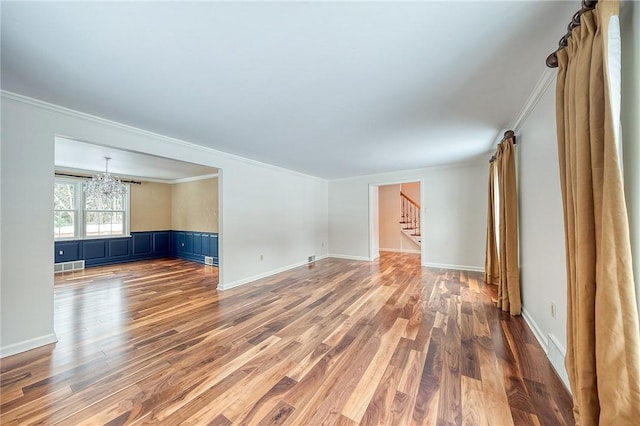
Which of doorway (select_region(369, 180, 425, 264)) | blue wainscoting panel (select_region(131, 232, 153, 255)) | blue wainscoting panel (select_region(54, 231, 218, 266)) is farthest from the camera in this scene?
doorway (select_region(369, 180, 425, 264))

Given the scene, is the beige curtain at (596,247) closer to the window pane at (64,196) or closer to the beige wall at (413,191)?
the beige wall at (413,191)

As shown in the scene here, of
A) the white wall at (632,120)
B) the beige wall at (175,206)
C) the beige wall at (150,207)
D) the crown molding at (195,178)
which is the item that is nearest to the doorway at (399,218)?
the crown molding at (195,178)

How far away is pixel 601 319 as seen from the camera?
103 cm

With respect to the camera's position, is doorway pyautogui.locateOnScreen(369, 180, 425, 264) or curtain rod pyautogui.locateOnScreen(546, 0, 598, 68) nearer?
curtain rod pyautogui.locateOnScreen(546, 0, 598, 68)

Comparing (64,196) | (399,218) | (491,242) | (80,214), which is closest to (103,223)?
(80,214)

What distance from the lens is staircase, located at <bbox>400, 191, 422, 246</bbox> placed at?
25.8 feet

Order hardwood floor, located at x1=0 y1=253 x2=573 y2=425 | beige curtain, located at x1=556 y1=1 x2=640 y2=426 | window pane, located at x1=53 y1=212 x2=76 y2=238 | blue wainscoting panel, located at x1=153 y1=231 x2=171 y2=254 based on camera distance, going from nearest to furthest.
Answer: beige curtain, located at x1=556 y1=1 x2=640 y2=426 → hardwood floor, located at x1=0 y1=253 x2=573 y2=425 → window pane, located at x1=53 y1=212 x2=76 y2=238 → blue wainscoting panel, located at x1=153 y1=231 x2=171 y2=254

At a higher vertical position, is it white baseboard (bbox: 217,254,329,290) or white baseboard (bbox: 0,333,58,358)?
white baseboard (bbox: 0,333,58,358)

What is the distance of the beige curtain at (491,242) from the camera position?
3898 millimetres

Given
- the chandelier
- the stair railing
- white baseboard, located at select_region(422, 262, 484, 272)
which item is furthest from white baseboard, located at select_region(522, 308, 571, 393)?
the chandelier

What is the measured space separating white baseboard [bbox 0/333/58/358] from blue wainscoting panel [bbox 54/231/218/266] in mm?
3784

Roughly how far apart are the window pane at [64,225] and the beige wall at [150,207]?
45.7 inches

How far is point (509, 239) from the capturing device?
287 centimetres

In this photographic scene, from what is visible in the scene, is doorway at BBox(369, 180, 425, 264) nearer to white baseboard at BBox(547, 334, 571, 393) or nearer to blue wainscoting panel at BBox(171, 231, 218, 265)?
blue wainscoting panel at BBox(171, 231, 218, 265)
